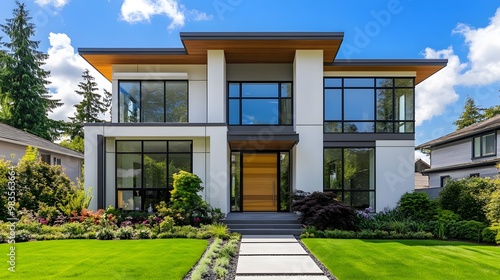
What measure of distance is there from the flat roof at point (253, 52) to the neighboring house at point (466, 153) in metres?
5.85

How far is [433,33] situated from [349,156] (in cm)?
669

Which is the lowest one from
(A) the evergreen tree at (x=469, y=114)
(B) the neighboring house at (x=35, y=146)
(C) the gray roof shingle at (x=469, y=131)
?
(B) the neighboring house at (x=35, y=146)

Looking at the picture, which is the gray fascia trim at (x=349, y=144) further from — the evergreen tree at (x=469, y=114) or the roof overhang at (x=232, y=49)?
the evergreen tree at (x=469, y=114)

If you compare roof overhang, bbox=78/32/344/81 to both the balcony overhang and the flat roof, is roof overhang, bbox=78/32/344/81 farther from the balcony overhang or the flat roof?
the balcony overhang

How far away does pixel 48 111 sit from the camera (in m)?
30.6

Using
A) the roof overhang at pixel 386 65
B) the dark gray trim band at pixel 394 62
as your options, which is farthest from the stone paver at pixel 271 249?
the dark gray trim band at pixel 394 62

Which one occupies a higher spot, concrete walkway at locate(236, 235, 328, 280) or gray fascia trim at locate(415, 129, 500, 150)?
gray fascia trim at locate(415, 129, 500, 150)

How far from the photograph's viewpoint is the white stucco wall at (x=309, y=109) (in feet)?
43.0

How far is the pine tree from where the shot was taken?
35469 millimetres

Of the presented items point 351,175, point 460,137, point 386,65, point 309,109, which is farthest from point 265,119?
point 460,137

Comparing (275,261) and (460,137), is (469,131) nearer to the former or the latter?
(460,137)

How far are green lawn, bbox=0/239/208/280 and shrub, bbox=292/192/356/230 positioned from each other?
3.70 m

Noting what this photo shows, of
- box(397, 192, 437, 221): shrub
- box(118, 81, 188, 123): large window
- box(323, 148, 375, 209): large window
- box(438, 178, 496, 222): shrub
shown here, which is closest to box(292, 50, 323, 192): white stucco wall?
box(323, 148, 375, 209): large window

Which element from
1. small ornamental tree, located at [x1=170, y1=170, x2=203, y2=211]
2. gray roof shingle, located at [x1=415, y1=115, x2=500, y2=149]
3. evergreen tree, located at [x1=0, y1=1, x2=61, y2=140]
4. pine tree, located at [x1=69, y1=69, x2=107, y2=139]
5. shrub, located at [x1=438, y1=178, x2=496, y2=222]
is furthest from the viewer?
pine tree, located at [x1=69, y1=69, x2=107, y2=139]
